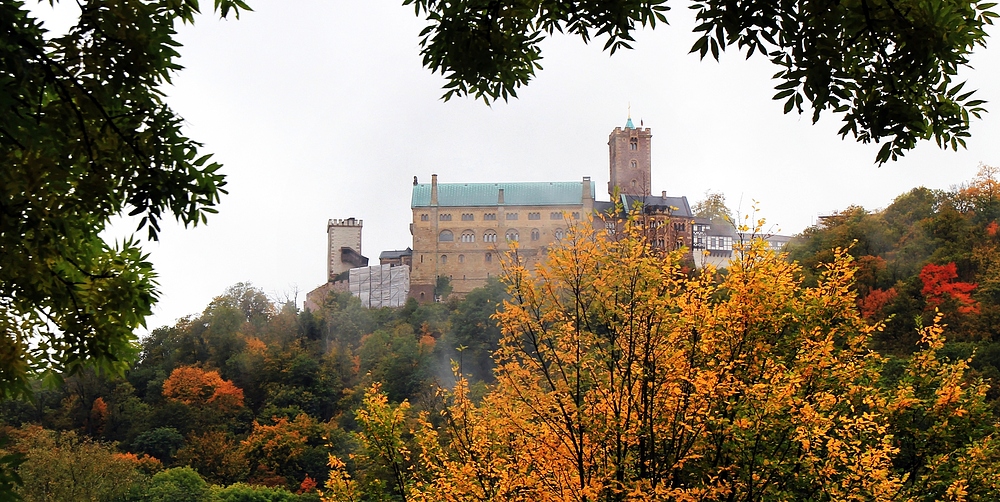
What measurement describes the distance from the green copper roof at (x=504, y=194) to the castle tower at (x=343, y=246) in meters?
5.59

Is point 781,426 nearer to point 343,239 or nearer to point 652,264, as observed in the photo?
point 652,264

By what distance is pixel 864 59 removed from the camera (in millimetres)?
2979

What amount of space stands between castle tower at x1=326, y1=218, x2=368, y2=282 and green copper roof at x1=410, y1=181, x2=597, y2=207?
18.4ft

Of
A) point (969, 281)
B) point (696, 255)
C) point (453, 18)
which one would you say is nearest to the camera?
point (453, 18)

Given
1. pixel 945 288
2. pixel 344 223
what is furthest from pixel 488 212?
pixel 945 288

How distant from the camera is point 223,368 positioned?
5509 centimetres

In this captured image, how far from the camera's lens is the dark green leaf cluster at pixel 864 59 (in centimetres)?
276

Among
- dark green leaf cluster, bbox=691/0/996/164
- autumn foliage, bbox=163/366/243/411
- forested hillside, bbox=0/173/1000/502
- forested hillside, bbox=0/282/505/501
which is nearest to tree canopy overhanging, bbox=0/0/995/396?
dark green leaf cluster, bbox=691/0/996/164

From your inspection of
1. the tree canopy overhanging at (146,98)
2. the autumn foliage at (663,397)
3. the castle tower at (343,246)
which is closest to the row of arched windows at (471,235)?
the castle tower at (343,246)

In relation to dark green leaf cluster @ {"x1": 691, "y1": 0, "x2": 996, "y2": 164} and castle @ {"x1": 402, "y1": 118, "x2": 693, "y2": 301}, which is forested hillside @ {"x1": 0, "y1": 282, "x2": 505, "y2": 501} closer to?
castle @ {"x1": 402, "y1": 118, "x2": 693, "y2": 301}

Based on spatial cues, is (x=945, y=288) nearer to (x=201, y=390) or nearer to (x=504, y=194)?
(x=201, y=390)

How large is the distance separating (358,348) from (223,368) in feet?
24.4

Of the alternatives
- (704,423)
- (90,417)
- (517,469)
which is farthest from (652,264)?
(90,417)

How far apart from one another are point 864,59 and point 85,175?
2362 mm
